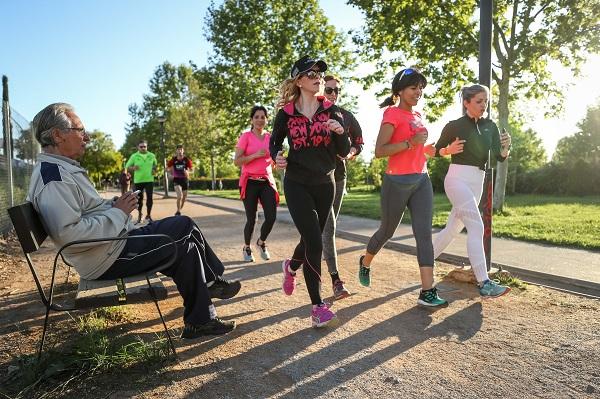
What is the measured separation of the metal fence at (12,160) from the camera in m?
9.58

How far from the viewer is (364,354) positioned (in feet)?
10.5

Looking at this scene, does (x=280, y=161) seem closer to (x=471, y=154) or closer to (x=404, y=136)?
(x=404, y=136)

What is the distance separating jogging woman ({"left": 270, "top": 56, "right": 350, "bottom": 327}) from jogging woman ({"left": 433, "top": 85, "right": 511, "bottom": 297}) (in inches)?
54.1

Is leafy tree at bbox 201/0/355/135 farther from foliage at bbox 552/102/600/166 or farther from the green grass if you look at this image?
the green grass

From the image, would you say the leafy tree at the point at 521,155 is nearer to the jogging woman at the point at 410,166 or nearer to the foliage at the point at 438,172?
the foliage at the point at 438,172

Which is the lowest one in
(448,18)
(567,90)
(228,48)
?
(567,90)

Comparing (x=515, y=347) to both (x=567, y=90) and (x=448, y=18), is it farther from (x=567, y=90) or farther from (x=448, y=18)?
(x=567, y=90)

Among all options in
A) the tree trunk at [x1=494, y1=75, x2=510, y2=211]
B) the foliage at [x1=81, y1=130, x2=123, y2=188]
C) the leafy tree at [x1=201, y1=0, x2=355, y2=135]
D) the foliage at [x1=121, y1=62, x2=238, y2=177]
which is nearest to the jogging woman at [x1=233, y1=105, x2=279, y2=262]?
the tree trunk at [x1=494, y1=75, x2=510, y2=211]

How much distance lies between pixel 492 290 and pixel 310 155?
2082 millimetres

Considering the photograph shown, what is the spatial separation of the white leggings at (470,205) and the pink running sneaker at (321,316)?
1425 millimetres

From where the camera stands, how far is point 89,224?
9.84ft

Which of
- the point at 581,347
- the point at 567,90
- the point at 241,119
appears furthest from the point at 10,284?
the point at 241,119

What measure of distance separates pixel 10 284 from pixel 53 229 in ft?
10.9

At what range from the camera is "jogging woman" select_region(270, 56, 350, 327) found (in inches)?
148
